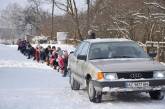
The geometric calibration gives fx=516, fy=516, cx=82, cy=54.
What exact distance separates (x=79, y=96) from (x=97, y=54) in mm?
1125

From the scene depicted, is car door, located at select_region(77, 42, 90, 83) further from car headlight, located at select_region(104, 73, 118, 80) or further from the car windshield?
car headlight, located at select_region(104, 73, 118, 80)

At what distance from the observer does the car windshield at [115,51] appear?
12383 millimetres

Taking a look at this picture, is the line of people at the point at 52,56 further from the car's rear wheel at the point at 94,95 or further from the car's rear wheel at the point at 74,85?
the car's rear wheel at the point at 94,95

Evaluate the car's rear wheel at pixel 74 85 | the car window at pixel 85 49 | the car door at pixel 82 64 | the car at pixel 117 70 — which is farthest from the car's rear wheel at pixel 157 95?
Result: the car's rear wheel at pixel 74 85

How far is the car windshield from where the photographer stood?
12.4 meters

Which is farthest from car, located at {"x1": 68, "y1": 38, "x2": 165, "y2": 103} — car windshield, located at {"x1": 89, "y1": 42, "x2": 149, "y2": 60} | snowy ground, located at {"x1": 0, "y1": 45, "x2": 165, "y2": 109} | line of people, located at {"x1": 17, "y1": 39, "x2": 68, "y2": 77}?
line of people, located at {"x1": 17, "y1": 39, "x2": 68, "y2": 77}

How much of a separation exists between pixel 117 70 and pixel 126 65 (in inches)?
15.0

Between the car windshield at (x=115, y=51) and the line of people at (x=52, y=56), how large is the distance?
6.60m

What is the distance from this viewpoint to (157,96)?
11695 mm

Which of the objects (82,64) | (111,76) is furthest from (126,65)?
(82,64)

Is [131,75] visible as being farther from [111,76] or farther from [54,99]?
[54,99]

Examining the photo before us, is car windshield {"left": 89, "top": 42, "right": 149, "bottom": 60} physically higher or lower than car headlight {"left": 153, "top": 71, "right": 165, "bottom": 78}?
higher

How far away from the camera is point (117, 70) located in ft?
35.8

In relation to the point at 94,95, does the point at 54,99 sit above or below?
below
